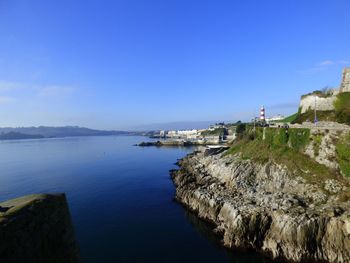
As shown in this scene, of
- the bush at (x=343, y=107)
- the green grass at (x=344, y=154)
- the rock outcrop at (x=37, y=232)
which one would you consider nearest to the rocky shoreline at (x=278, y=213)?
the green grass at (x=344, y=154)

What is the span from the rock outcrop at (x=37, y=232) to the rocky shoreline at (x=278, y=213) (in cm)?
1455

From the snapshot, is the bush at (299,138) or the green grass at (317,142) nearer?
the green grass at (317,142)

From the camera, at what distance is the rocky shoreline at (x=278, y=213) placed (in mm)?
19266

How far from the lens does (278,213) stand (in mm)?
21906

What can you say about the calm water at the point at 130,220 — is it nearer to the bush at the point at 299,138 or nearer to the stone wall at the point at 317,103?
the bush at the point at 299,138

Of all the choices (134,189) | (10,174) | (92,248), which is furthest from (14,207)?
(10,174)

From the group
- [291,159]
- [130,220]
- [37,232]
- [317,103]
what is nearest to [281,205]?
[291,159]

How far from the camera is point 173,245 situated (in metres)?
23.1

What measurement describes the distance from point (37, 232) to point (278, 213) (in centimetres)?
1827

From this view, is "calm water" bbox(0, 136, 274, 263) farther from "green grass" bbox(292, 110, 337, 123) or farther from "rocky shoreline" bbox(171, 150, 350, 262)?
"green grass" bbox(292, 110, 337, 123)

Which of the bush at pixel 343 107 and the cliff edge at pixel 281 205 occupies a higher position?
the bush at pixel 343 107

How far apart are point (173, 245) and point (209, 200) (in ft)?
24.5

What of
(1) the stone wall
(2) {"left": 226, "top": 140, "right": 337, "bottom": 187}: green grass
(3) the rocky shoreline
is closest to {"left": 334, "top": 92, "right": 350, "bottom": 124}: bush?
(1) the stone wall

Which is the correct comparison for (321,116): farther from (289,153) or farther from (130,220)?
(130,220)
